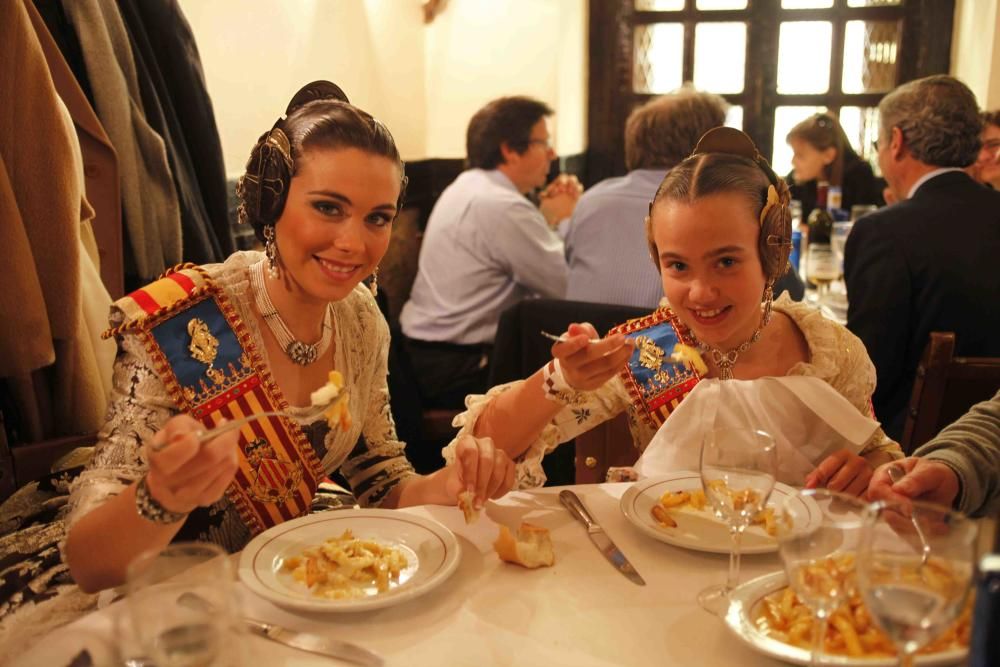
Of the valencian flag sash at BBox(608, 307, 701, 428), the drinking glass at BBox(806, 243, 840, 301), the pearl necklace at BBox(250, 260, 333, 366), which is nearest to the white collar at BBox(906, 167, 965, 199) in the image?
the drinking glass at BBox(806, 243, 840, 301)

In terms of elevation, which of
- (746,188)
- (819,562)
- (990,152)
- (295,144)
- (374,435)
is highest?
(295,144)

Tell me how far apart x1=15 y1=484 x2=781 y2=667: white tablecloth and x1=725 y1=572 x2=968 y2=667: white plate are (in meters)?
0.04

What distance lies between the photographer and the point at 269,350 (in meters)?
1.70

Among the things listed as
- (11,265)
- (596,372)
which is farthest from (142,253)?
(596,372)

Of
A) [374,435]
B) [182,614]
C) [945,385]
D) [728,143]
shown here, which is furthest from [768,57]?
[182,614]

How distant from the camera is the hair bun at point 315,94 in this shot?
5.58 ft

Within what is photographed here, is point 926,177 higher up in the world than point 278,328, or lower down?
higher up

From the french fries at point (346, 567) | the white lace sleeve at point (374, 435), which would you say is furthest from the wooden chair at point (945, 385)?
the french fries at point (346, 567)

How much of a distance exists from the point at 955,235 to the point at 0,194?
2.38 m

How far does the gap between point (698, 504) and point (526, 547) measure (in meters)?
0.32

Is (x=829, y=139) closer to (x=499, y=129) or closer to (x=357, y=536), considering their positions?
(x=499, y=129)

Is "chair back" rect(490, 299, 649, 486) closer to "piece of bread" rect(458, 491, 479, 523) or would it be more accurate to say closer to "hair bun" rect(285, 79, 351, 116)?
"piece of bread" rect(458, 491, 479, 523)

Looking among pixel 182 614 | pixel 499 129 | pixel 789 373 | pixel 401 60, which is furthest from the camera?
pixel 401 60

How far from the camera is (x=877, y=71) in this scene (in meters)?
5.54
